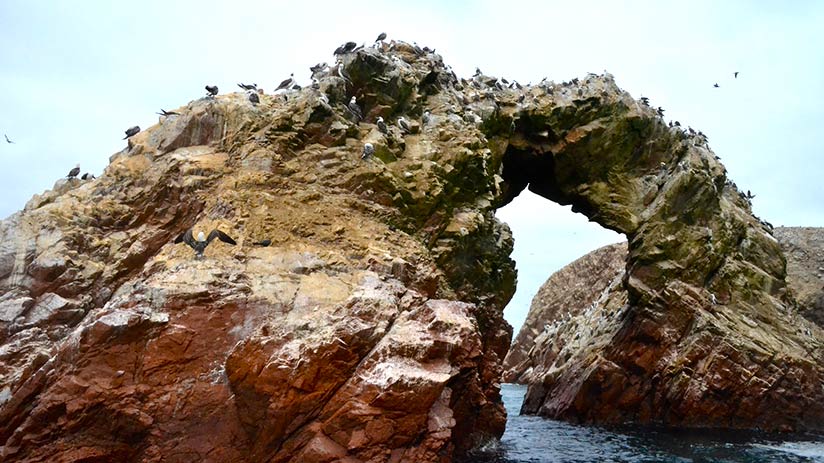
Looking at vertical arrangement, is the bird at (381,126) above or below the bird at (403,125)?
below

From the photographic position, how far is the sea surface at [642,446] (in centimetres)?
2092

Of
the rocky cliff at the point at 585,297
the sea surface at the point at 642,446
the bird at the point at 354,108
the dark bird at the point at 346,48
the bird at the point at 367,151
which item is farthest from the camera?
the rocky cliff at the point at 585,297

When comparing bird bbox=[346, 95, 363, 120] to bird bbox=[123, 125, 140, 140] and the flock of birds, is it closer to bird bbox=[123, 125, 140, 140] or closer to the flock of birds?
the flock of birds

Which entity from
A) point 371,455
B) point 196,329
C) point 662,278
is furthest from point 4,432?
point 662,278

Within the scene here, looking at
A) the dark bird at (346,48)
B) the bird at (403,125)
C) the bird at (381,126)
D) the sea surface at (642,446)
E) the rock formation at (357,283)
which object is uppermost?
the dark bird at (346,48)

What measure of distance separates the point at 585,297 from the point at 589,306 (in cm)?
1907

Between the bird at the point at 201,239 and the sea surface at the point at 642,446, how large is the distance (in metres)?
9.99

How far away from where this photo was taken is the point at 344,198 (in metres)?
18.2

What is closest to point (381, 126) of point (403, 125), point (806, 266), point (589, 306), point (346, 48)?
point (403, 125)

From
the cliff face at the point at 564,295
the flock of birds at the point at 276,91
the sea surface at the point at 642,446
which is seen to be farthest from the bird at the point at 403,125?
the cliff face at the point at 564,295

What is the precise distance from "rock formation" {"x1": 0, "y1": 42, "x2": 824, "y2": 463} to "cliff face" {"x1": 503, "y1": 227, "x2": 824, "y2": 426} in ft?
8.48

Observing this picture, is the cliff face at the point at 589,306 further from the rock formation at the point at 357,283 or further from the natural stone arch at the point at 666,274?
the rock formation at the point at 357,283

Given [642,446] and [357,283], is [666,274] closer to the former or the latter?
[642,446]

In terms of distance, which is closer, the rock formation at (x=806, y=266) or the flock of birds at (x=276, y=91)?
the flock of birds at (x=276, y=91)
